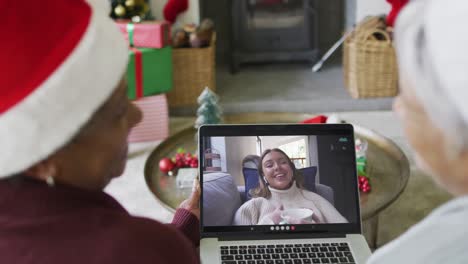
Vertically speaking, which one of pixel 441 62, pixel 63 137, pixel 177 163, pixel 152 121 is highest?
pixel 441 62

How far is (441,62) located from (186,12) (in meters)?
2.85

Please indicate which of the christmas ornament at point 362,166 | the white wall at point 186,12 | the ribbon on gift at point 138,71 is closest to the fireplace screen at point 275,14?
the white wall at point 186,12

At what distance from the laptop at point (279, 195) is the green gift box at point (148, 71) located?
143 cm

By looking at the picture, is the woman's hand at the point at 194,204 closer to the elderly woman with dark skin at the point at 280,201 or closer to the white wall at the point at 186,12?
the elderly woman with dark skin at the point at 280,201

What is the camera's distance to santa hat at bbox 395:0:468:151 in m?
0.62

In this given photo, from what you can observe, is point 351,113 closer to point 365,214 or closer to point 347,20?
point 347,20

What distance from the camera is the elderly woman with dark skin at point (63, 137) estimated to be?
754mm

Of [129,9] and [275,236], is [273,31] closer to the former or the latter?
[129,9]

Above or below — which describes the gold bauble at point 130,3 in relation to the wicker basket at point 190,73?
above

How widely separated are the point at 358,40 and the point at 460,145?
2647mm

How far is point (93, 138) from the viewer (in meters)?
0.82

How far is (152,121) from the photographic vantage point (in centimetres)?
296

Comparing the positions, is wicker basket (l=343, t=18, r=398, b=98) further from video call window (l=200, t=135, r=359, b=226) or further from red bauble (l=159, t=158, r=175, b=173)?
video call window (l=200, t=135, r=359, b=226)

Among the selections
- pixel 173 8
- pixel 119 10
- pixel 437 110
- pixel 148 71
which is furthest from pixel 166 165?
pixel 437 110
